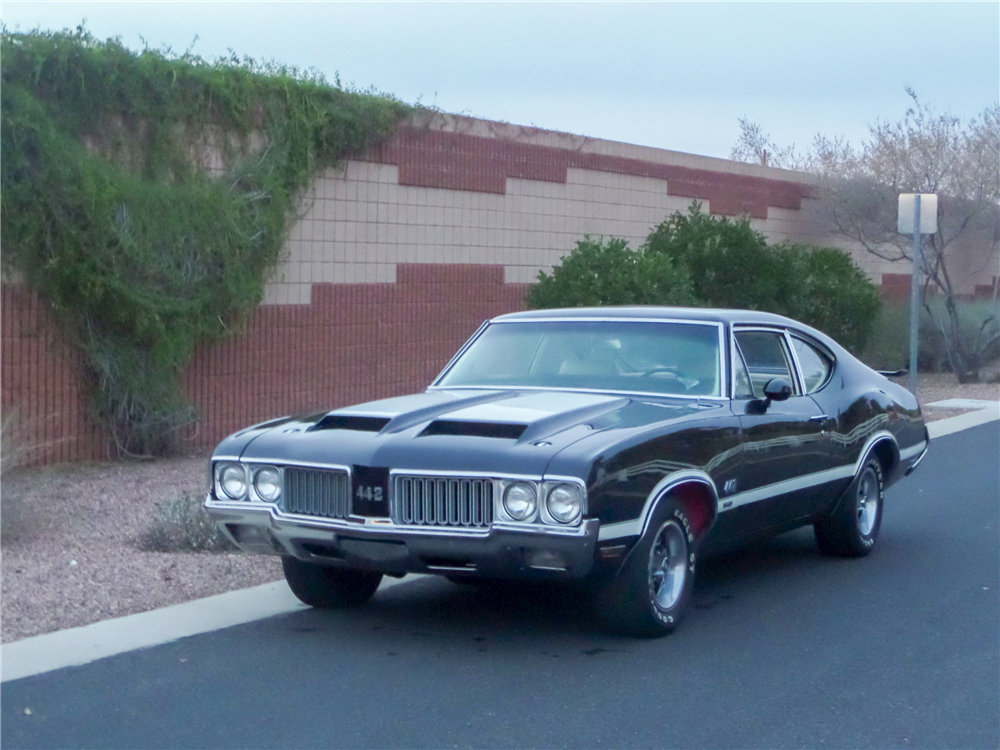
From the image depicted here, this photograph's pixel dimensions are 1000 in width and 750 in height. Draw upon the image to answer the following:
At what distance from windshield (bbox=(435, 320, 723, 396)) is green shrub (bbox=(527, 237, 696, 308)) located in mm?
7541

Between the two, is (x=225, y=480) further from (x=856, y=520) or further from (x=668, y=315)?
(x=856, y=520)

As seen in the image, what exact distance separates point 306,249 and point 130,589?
7.51m

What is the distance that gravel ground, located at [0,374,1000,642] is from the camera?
23.1ft

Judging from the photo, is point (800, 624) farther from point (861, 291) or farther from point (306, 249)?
point (861, 291)

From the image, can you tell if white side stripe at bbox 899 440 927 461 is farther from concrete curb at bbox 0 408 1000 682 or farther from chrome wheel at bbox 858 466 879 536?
concrete curb at bbox 0 408 1000 682

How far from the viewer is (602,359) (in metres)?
7.57

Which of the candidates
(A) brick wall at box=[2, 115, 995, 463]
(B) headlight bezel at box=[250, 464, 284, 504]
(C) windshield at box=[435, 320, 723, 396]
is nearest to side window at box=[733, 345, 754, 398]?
(C) windshield at box=[435, 320, 723, 396]

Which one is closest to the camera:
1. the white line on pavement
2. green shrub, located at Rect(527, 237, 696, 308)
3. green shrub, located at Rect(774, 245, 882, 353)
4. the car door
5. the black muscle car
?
the black muscle car

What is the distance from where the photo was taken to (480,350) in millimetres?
8055

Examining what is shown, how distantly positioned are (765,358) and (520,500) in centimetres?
290

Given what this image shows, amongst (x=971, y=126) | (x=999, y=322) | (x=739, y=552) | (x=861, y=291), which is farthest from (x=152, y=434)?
(x=971, y=126)

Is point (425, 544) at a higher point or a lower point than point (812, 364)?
lower

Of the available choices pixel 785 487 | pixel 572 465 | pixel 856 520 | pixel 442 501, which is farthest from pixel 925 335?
pixel 442 501

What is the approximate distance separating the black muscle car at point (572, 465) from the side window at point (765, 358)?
1 cm
